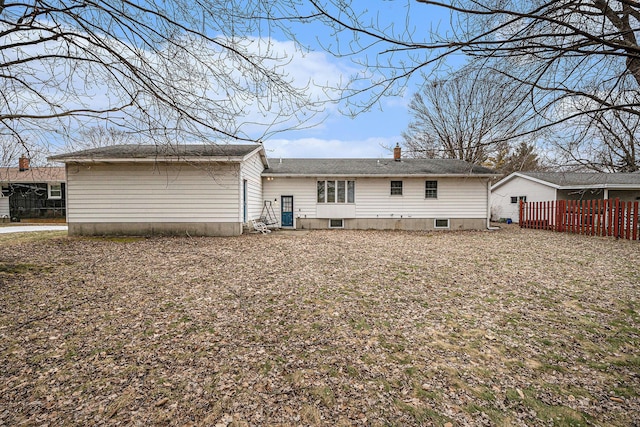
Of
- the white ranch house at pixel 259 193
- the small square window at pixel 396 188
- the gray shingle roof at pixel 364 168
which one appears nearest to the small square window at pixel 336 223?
the white ranch house at pixel 259 193

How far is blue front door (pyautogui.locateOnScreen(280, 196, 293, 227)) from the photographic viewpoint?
53.3ft

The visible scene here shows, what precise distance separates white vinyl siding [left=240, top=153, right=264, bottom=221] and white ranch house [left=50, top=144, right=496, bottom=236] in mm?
45

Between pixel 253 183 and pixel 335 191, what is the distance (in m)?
4.51

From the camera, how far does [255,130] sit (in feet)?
10.6

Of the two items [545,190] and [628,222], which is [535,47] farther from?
[545,190]

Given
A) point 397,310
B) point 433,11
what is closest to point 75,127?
point 433,11

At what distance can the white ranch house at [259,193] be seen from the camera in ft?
39.4

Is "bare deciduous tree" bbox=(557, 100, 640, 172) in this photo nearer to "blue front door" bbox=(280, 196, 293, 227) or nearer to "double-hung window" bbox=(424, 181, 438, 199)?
"double-hung window" bbox=(424, 181, 438, 199)

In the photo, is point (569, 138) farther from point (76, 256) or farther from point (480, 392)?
point (76, 256)

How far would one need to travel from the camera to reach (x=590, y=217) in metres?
13.5

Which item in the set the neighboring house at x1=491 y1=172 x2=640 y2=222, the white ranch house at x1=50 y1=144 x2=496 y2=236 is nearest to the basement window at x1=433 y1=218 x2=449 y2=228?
the white ranch house at x1=50 y1=144 x2=496 y2=236

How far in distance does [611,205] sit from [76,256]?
20.0 m

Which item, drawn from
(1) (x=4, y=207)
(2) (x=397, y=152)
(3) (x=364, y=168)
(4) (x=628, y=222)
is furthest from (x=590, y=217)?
(1) (x=4, y=207)

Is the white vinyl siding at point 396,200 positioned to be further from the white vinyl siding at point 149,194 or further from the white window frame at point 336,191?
the white vinyl siding at point 149,194
